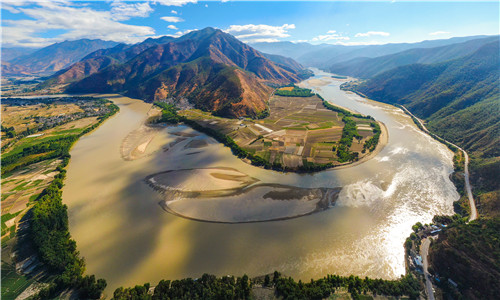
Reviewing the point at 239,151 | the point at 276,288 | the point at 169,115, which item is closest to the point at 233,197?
the point at 276,288

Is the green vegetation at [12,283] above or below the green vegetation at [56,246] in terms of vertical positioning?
below

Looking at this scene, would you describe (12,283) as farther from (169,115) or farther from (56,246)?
(169,115)

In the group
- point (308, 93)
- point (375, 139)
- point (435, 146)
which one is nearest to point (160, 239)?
point (375, 139)

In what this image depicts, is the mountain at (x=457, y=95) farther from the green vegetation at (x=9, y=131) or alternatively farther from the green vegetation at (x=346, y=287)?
the green vegetation at (x=9, y=131)

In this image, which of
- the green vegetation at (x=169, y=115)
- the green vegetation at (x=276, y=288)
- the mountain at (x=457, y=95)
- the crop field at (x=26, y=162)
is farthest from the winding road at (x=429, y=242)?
the green vegetation at (x=169, y=115)

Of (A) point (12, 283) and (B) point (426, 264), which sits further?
(B) point (426, 264)

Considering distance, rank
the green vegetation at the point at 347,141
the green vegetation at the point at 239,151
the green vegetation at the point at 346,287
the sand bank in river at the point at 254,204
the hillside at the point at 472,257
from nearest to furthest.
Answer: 1. the hillside at the point at 472,257
2. the green vegetation at the point at 346,287
3. the sand bank in river at the point at 254,204
4. the green vegetation at the point at 239,151
5. the green vegetation at the point at 347,141
